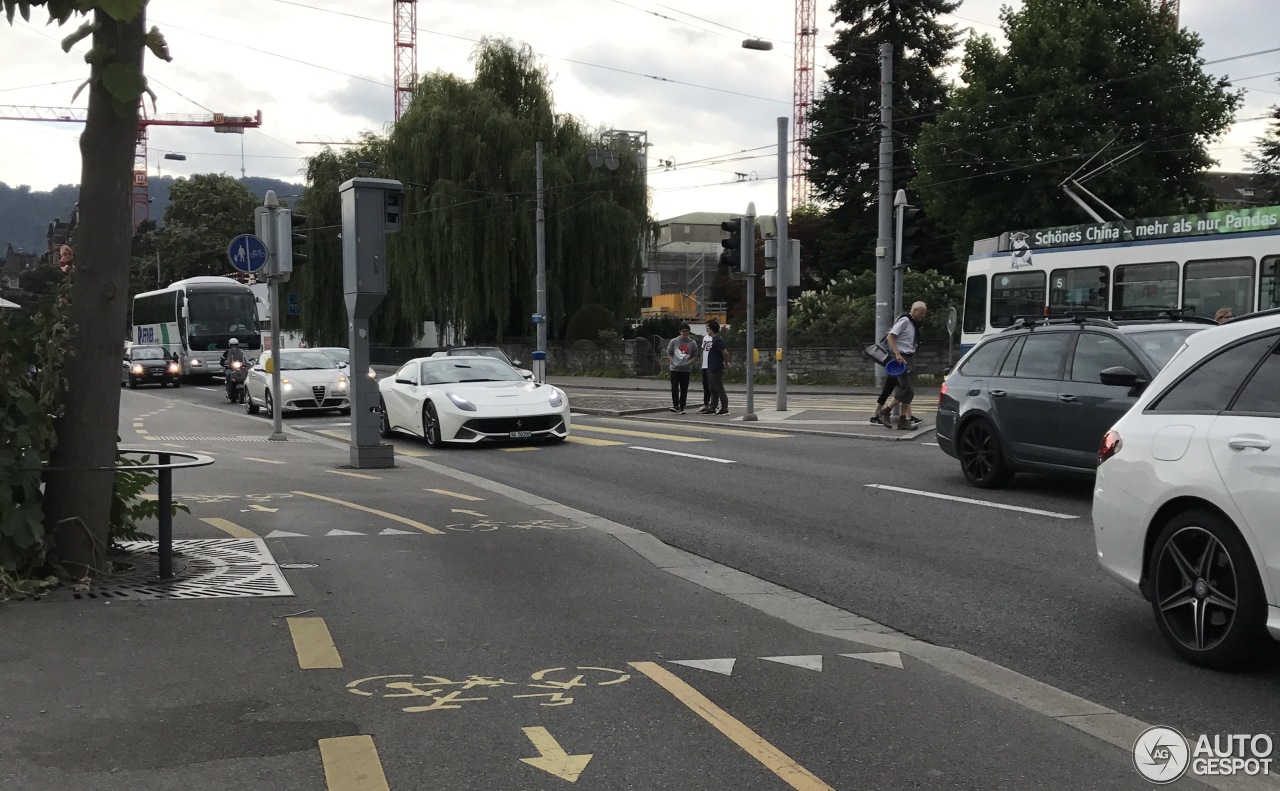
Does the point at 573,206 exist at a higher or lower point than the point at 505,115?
lower

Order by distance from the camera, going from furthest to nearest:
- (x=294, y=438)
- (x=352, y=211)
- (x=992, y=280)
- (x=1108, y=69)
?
(x=1108, y=69), (x=992, y=280), (x=294, y=438), (x=352, y=211)

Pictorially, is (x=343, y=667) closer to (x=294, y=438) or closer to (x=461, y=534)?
(x=461, y=534)

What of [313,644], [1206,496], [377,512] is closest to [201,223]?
[377,512]

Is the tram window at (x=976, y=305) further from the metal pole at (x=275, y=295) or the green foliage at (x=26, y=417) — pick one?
the green foliage at (x=26, y=417)

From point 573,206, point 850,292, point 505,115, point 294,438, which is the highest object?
point 505,115

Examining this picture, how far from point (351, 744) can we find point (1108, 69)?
43.5 meters

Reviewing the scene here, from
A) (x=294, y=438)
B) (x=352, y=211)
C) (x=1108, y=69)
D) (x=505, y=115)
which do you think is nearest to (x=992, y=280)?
(x=294, y=438)

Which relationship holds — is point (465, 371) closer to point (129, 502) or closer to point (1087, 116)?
point (129, 502)

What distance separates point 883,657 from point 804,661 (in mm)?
386

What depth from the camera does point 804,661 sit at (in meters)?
5.88

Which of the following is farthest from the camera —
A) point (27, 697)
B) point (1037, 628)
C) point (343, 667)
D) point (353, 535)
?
point (353, 535)

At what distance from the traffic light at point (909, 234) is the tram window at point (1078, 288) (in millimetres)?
2976

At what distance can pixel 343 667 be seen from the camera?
5664 millimetres

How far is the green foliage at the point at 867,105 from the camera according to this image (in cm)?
5922
